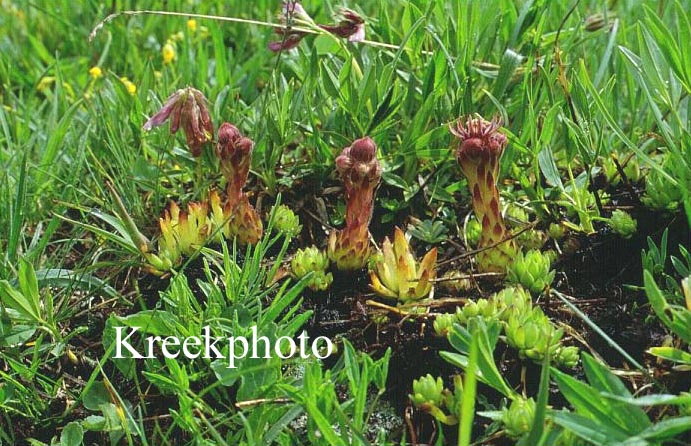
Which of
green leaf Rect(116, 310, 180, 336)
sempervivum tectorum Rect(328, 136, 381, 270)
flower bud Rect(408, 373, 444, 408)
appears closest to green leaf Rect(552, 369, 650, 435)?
flower bud Rect(408, 373, 444, 408)

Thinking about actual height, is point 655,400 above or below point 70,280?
above

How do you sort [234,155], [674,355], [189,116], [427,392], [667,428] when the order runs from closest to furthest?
[667,428]
[674,355]
[427,392]
[234,155]
[189,116]

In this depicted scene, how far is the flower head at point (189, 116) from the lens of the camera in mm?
2131

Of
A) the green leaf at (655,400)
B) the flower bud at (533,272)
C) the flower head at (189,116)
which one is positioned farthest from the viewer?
the flower head at (189,116)

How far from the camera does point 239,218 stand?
6.70 ft

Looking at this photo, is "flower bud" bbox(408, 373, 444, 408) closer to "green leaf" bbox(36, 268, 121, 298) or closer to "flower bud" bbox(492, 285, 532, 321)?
"flower bud" bbox(492, 285, 532, 321)

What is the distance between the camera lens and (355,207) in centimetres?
195

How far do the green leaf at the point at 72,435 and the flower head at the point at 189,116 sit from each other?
30.8 inches

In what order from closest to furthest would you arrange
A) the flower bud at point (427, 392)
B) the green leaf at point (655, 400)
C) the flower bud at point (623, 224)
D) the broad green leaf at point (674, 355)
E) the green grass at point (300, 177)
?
1. the green leaf at point (655, 400)
2. the broad green leaf at point (674, 355)
3. the flower bud at point (427, 392)
4. the green grass at point (300, 177)
5. the flower bud at point (623, 224)

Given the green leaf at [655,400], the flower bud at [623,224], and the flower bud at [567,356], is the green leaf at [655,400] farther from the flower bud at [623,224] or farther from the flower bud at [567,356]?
the flower bud at [623,224]

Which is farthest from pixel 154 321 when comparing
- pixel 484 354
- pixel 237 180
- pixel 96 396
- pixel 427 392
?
pixel 484 354

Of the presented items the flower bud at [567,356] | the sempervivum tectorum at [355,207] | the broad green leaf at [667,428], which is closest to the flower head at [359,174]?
the sempervivum tectorum at [355,207]

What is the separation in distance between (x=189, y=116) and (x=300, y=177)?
34 centimetres

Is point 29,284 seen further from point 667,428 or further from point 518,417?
point 667,428
